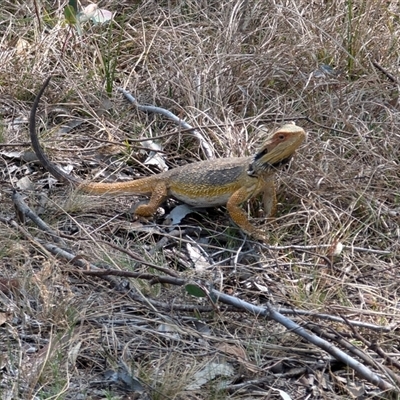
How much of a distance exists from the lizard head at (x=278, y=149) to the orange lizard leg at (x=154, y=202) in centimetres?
48

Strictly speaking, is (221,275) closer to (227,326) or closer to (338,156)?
(227,326)

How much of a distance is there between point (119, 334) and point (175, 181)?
47.7 inches

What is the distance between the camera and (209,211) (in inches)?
185

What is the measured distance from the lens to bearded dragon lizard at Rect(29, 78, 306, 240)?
172 inches

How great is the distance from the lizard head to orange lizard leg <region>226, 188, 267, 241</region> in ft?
0.39

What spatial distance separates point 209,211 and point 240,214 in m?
0.34

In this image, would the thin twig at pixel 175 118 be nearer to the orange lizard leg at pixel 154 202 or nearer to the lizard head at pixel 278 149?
the orange lizard leg at pixel 154 202

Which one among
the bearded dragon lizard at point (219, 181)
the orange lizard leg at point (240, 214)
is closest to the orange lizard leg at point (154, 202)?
the bearded dragon lizard at point (219, 181)

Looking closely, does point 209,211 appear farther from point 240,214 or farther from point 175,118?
point 175,118

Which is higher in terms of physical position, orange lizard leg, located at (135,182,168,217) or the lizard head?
the lizard head

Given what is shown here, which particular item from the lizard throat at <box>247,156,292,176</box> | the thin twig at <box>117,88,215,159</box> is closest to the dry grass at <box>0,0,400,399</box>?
the thin twig at <box>117,88,215,159</box>

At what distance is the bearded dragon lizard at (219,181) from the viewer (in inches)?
172

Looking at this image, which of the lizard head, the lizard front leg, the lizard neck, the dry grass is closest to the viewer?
the dry grass

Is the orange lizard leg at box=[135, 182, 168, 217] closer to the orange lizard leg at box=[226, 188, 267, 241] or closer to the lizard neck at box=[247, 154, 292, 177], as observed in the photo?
the orange lizard leg at box=[226, 188, 267, 241]
